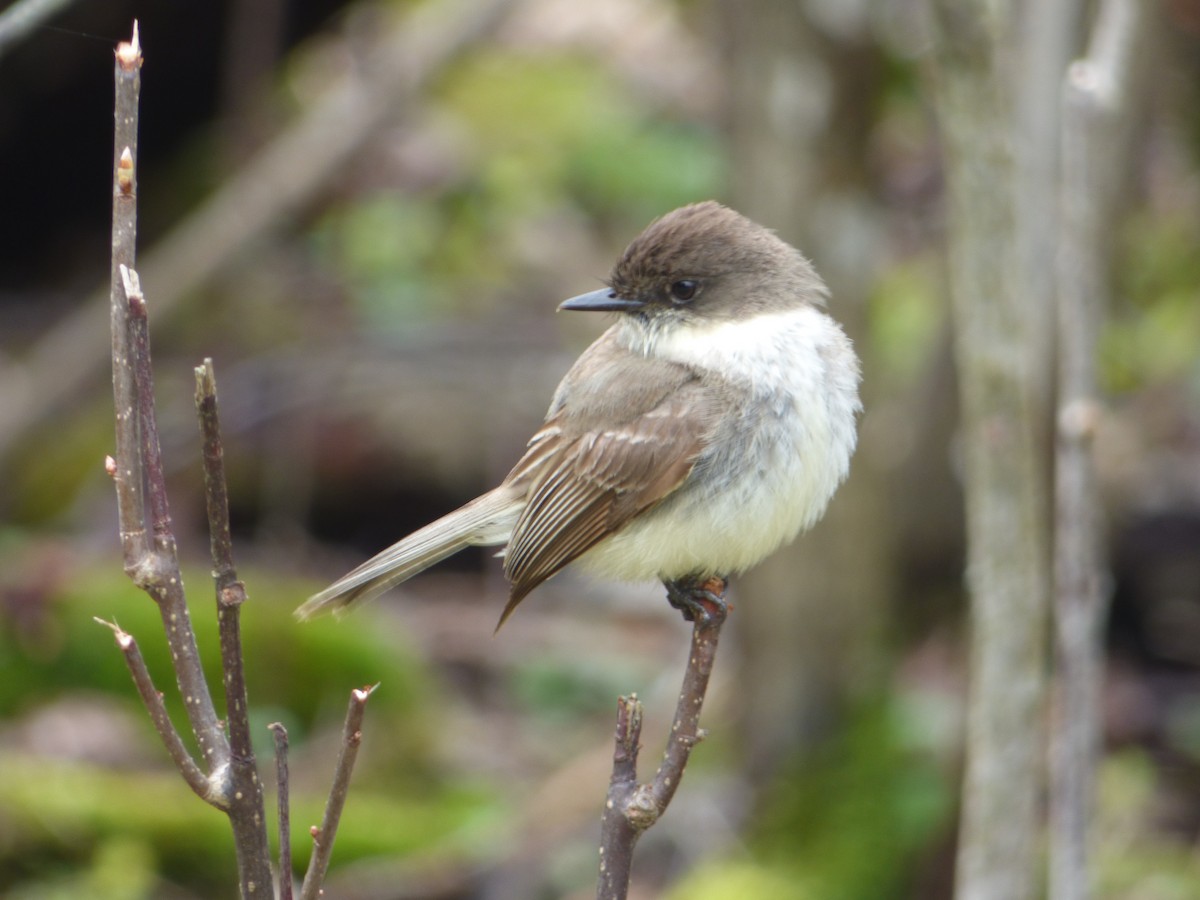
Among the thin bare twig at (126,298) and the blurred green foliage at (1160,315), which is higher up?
the blurred green foliage at (1160,315)

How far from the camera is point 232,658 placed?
1.54 meters

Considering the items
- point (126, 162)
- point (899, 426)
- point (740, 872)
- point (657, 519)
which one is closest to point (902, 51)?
point (899, 426)

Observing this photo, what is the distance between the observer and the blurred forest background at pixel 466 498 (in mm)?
5117

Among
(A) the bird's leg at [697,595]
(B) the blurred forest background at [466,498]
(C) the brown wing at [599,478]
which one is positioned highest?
(B) the blurred forest background at [466,498]

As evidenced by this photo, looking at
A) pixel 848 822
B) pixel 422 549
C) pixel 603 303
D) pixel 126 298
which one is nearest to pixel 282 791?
pixel 126 298

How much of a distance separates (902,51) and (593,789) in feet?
11.1

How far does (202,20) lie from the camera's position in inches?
287

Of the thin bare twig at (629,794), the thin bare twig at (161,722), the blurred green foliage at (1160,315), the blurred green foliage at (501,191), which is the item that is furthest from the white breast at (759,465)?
the blurred green foliage at (501,191)

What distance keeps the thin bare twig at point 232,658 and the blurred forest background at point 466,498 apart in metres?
3.07

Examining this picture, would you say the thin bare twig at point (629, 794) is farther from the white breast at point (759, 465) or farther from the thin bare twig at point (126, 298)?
the white breast at point (759, 465)

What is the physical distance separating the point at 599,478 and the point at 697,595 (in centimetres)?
31

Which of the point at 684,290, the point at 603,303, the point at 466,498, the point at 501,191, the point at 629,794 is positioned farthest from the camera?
the point at 501,191

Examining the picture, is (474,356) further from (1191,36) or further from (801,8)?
(1191,36)

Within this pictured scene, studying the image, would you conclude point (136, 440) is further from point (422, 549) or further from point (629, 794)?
point (422, 549)
